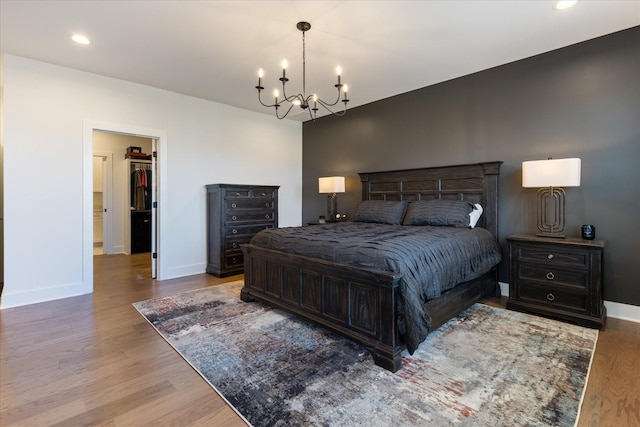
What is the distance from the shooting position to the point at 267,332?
2.66 meters

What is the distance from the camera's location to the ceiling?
8.29 feet

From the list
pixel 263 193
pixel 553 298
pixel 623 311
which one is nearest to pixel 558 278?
pixel 553 298

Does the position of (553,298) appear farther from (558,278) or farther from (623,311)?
(623,311)

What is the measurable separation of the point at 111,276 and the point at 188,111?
9.16 feet

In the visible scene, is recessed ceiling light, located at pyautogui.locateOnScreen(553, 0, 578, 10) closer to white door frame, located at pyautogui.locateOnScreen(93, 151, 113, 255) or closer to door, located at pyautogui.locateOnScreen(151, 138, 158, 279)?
door, located at pyautogui.locateOnScreen(151, 138, 158, 279)

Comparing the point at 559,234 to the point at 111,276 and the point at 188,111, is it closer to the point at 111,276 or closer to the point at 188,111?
the point at 188,111

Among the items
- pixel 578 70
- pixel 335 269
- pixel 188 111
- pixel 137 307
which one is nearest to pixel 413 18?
pixel 578 70

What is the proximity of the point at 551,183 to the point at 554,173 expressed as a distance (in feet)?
0.32

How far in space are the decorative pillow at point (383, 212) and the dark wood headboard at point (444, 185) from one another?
10.8 inches

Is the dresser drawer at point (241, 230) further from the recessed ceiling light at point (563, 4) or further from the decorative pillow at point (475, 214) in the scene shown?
the recessed ceiling light at point (563, 4)

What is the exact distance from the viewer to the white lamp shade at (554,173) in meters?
2.84

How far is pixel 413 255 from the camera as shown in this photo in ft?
7.52

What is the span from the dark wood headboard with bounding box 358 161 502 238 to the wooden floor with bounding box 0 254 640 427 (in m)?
1.61

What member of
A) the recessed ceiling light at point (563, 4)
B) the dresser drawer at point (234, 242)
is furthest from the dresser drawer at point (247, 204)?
the recessed ceiling light at point (563, 4)
